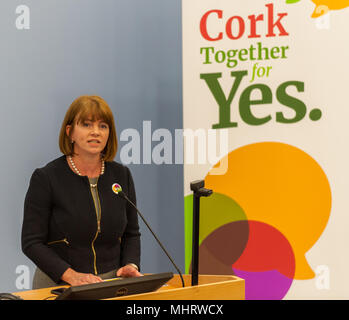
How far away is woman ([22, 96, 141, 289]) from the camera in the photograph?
2.01 m

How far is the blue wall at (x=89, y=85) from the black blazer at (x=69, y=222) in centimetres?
94

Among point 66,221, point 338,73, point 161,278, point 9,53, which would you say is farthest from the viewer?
point 9,53

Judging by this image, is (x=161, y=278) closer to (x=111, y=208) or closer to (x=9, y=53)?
(x=111, y=208)

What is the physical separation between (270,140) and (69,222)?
3.46 feet

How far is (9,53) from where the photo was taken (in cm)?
295

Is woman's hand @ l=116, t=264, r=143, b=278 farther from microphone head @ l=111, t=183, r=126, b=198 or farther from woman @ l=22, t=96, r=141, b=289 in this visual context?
microphone head @ l=111, t=183, r=126, b=198

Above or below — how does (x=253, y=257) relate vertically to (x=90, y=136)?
below

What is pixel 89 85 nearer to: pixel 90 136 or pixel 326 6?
pixel 90 136

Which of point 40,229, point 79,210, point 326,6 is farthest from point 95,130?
point 326,6

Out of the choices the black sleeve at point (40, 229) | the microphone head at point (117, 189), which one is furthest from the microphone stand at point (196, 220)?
the black sleeve at point (40, 229)

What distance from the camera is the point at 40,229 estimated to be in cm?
201

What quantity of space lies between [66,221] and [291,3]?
149 centimetres

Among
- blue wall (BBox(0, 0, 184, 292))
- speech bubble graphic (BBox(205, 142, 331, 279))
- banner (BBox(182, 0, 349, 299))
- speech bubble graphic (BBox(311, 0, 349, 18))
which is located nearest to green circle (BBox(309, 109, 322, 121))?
banner (BBox(182, 0, 349, 299))
